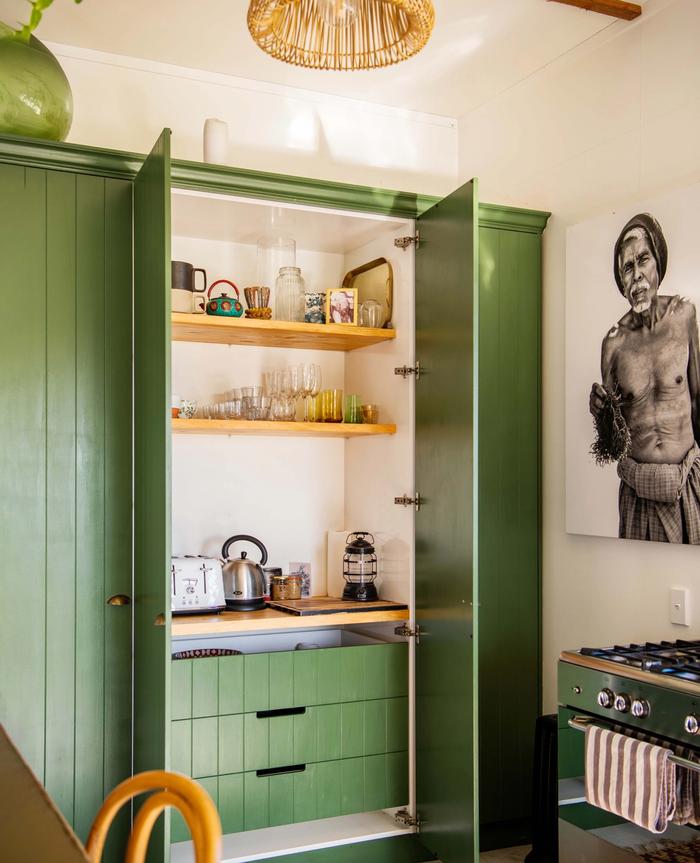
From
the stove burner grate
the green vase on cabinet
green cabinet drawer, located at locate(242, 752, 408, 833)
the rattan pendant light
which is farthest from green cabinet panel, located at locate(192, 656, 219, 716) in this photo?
the rattan pendant light

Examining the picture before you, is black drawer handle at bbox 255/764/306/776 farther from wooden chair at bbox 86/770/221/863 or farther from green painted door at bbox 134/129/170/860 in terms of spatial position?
wooden chair at bbox 86/770/221/863

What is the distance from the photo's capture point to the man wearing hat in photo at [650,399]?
105 inches

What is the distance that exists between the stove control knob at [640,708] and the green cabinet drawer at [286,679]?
1033 millimetres

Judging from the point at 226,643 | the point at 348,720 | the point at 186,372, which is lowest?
the point at 348,720

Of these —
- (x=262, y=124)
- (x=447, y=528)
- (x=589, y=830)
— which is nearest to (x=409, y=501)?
(x=447, y=528)

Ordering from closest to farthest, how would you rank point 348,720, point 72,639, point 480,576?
point 72,639, point 348,720, point 480,576

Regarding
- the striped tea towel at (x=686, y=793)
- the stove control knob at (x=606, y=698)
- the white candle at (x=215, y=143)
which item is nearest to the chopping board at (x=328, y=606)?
the stove control knob at (x=606, y=698)

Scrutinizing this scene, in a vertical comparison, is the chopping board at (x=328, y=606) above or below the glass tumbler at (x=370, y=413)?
below

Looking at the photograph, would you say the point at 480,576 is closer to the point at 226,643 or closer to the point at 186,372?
the point at 226,643

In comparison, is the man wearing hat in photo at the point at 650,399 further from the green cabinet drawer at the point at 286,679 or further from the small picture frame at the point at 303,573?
the small picture frame at the point at 303,573

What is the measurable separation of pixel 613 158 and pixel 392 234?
80 centimetres

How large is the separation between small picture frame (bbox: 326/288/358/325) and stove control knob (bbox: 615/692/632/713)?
1.57 m

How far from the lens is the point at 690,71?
2.70 metres

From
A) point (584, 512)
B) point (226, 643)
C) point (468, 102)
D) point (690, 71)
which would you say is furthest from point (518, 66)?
point (226, 643)
